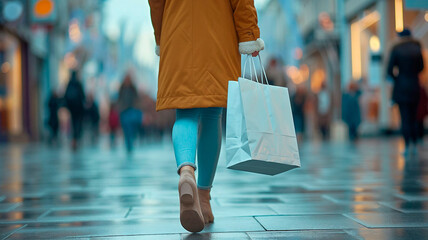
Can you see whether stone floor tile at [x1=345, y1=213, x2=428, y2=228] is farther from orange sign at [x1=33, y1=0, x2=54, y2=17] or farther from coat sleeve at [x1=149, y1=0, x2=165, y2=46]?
orange sign at [x1=33, y1=0, x2=54, y2=17]

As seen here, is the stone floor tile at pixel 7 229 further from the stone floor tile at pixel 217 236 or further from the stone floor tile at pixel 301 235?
the stone floor tile at pixel 301 235

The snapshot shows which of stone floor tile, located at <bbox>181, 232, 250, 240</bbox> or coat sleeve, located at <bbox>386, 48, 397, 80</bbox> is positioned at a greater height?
coat sleeve, located at <bbox>386, 48, 397, 80</bbox>

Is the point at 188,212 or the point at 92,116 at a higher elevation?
the point at 92,116

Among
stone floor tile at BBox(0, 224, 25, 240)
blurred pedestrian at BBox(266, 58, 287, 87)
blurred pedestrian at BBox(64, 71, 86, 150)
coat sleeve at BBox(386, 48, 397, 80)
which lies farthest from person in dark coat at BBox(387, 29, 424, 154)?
blurred pedestrian at BBox(64, 71, 86, 150)

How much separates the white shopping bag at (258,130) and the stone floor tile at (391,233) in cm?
50

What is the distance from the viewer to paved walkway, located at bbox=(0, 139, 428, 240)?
3.01 m

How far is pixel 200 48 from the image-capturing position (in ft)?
10.5

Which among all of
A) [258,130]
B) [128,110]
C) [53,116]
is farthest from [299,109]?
[258,130]

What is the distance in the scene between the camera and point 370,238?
277 centimetres

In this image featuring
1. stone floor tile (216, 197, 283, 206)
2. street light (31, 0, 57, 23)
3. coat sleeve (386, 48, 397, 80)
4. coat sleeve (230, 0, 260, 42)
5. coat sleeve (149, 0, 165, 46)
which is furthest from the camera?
street light (31, 0, 57, 23)

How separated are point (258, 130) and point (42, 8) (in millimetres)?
18785

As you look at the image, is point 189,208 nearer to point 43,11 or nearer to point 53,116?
point 53,116

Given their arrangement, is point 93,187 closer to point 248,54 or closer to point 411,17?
point 248,54

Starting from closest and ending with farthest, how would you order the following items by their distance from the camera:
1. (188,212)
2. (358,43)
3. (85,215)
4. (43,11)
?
(188,212), (85,215), (43,11), (358,43)
